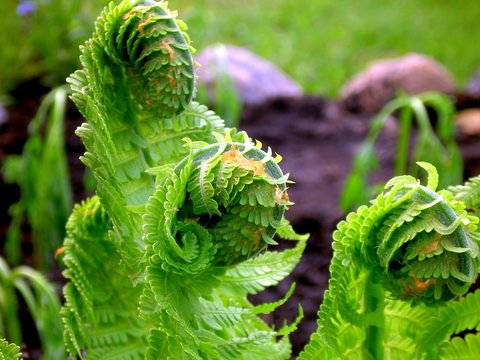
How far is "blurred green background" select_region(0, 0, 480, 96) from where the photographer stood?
17.1 ft

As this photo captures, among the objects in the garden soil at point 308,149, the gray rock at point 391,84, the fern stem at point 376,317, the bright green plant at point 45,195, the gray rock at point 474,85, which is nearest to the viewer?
the fern stem at point 376,317

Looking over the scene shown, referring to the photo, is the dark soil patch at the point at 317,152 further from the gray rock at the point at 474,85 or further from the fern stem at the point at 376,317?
the fern stem at the point at 376,317

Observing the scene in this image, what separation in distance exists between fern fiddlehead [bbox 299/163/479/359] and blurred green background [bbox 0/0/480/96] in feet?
13.7

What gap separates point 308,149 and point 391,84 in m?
1.24

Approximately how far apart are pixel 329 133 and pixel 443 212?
12.5 feet

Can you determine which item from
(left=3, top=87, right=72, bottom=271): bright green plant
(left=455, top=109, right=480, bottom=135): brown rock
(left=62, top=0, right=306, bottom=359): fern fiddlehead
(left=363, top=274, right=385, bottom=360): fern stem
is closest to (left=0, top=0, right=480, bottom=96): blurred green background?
(left=455, top=109, right=480, bottom=135): brown rock

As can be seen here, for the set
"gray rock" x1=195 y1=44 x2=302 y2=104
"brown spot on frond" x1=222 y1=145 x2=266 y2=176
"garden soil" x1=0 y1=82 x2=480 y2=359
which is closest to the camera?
"brown spot on frond" x1=222 y1=145 x2=266 y2=176

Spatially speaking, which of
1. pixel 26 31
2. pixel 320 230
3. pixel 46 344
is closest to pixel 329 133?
pixel 320 230

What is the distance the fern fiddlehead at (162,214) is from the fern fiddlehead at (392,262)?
0.09 metres

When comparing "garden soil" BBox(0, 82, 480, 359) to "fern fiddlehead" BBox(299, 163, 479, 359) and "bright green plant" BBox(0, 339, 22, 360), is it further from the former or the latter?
"bright green plant" BBox(0, 339, 22, 360)

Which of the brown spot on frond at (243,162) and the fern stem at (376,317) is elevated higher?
the brown spot on frond at (243,162)

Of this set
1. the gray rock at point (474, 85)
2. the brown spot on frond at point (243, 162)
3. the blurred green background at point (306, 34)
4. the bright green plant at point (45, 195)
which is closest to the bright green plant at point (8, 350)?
the brown spot on frond at point (243, 162)

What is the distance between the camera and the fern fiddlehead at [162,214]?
0.93 metres

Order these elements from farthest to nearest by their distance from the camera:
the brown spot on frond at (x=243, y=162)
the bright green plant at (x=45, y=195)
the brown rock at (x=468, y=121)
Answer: the brown rock at (x=468, y=121), the bright green plant at (x=45, y=195), the brown spot on frond at (x=243, y=162)
